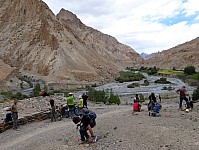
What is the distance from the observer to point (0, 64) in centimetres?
7506

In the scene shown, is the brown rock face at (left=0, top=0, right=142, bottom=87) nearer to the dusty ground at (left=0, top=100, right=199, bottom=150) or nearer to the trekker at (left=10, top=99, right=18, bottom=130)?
the trekker at (left=10, top=99, right=18, bottom=130)

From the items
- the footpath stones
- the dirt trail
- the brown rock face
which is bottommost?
the dirt trail

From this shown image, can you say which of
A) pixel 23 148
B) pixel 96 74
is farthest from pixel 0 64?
pixel 23 148

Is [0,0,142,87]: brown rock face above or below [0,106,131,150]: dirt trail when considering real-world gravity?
above

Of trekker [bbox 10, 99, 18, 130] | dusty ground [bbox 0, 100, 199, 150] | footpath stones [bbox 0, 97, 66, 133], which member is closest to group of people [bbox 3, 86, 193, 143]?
trekker [bbox 10, 99, 18, 130]

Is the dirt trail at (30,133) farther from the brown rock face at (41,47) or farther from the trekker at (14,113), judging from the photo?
the brown rock face at (41,47)

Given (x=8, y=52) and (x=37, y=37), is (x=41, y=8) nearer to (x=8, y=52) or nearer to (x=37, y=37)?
(x=37, y=37)

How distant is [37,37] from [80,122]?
85.4 m

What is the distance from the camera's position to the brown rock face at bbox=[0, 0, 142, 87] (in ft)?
285

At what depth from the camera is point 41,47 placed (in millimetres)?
93938

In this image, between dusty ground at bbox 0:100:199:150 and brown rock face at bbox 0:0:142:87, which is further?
brown rock face at bbox 0:0:142:87

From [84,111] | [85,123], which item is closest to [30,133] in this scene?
[85,123]

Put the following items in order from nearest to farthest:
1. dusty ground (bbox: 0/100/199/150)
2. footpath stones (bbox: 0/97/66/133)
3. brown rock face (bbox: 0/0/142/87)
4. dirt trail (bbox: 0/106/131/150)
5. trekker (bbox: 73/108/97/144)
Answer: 1. dusty ground (bbox: 0/100/199/150)
2. trekker (bbox: 73/108/97/144)
3. dirt trail (bbox: 0/106/131/150)
4. footpath stones (bbox: 0/97/66/133)
5. brown rock face (bbox: 0/0/142/87)

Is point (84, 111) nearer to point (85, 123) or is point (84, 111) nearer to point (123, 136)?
point (85, 123)
